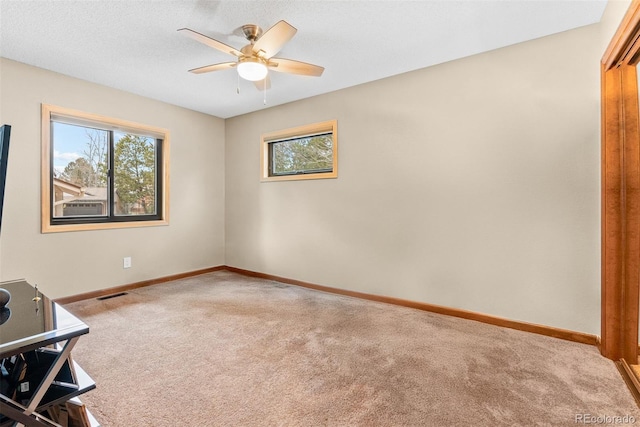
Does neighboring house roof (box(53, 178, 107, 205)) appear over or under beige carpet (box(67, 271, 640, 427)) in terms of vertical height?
over

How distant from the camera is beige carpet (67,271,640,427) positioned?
5.02 feet

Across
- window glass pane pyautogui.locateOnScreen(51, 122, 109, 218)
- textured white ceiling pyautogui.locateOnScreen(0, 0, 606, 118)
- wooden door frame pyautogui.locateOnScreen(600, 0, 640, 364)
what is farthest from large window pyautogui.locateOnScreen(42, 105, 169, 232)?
wooden door frame pyautogui.locateOnScreen(600, 0, 640, 364)

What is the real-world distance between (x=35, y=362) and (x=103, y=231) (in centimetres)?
236

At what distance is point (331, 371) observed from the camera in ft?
6.25

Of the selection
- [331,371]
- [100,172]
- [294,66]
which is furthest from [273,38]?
[100,172]

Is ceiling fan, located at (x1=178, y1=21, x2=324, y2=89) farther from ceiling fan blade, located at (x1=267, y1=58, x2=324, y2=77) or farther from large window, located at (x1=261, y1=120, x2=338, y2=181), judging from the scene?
large window, located at (x1=261, y1=120, x2=338, y2=181)

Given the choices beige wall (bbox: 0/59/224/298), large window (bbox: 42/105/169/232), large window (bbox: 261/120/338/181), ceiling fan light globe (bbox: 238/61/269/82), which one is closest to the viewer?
ceiling fan light globe (bbox: 238/61/269/82)

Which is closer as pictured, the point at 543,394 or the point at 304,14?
the point at 543,394

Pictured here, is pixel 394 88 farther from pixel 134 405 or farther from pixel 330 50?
pixel 134 405

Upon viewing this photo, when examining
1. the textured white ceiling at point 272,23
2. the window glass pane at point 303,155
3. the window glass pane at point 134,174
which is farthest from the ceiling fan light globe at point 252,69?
the window glass pane at point 134,174

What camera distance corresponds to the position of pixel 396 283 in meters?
3.14

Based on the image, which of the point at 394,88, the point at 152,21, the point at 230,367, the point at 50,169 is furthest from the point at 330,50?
the point at 50,169

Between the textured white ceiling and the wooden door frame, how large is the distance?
1.81 ft

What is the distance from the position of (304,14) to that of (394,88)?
1.34 metres
